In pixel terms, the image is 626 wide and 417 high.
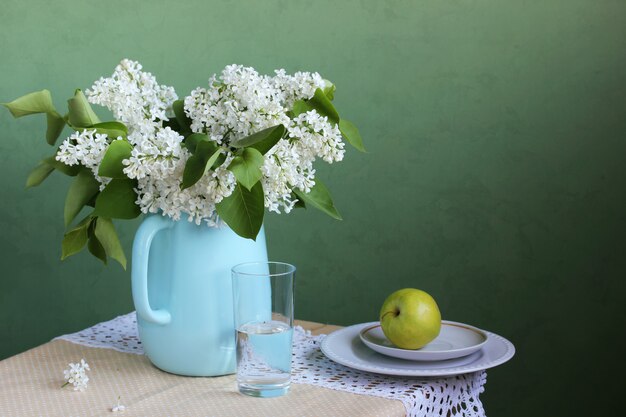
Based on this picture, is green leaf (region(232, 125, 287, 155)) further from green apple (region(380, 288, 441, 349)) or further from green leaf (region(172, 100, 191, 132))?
green apple (region(380, 288, 441, 349))

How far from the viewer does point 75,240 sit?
1.10 m

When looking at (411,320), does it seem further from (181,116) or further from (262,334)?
(181,116)

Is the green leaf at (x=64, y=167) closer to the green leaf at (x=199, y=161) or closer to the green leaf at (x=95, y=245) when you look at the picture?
the green leaf at (x=95, y=245)

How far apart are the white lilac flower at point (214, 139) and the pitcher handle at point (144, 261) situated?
0.06 ft

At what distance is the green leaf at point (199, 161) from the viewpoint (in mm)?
932

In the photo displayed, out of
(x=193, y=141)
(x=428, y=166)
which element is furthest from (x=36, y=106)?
(x=428, y=166)

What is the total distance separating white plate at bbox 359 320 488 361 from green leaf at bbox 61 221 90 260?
42cm

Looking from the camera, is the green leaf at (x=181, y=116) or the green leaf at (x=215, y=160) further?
the green leaf at (x=181, y=116)

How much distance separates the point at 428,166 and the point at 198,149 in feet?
3.79

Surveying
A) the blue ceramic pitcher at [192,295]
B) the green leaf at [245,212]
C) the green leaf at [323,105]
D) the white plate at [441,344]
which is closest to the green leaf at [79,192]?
the blue ceramic pitcher at [192,295]

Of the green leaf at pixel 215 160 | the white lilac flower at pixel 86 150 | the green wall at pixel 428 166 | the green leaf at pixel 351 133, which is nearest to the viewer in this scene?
the green leaf at pixel 215 160

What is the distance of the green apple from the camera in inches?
41.4

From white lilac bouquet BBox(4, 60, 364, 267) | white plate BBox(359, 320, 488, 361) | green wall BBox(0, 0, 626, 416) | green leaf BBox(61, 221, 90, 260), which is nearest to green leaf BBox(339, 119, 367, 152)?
white lilac bouquet BBox(4, 60, 364, 267)

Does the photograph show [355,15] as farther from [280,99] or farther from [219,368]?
[219,368]
